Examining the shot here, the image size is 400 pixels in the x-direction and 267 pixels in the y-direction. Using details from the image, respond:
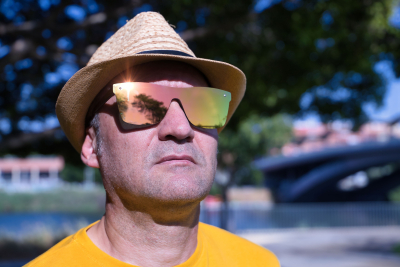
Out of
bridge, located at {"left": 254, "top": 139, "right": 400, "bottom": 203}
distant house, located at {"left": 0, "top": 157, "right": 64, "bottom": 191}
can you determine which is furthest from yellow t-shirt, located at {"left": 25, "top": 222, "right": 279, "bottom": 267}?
distant house, located at {"left": 0, "top": 157, "right": 64, "bottom": 191}

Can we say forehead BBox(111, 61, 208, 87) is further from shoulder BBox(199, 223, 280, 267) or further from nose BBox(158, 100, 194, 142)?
shoulder BBox(199, 223, 280, 267)

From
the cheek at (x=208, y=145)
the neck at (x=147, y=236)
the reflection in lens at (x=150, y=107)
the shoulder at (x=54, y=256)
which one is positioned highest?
the reflection in lens at (x=150, y=107)

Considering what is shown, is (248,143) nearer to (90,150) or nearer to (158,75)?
(90,150)

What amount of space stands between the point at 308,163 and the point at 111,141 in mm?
31165

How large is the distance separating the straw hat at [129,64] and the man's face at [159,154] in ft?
0.25

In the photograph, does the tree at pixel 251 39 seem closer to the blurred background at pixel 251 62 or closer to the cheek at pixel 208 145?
the blurred background at pixel 251 62

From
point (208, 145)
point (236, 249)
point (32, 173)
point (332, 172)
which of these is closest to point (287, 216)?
point (332, 172)

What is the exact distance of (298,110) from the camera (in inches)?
362

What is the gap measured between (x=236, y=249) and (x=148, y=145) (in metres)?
0.91

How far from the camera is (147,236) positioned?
1.69m

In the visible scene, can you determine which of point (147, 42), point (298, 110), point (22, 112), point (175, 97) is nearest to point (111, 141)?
point (175, 97)

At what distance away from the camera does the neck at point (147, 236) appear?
169 cm

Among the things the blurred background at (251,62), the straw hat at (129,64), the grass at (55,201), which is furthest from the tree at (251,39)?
the grass at (55,201)

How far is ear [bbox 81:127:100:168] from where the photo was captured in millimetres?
1913
